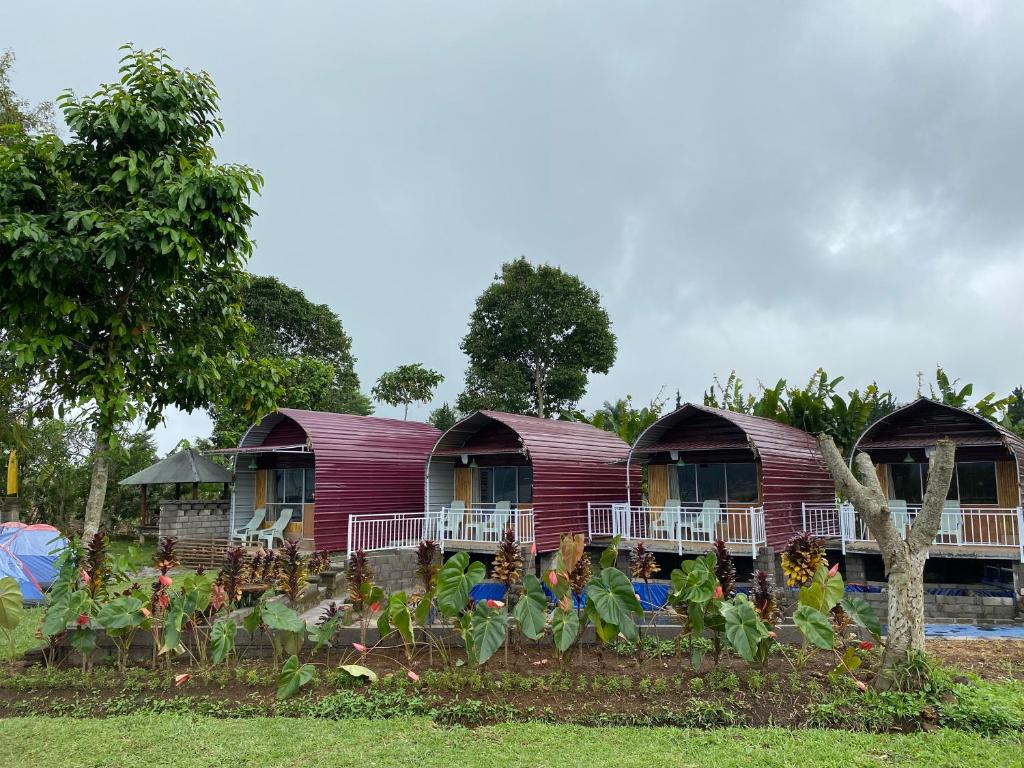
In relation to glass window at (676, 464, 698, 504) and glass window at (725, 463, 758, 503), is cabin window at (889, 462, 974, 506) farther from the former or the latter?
glass window at (676, 464, 698, 504)

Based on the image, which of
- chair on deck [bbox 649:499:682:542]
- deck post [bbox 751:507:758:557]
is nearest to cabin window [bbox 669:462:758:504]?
chair on deck [bbox 649:499:682:542]

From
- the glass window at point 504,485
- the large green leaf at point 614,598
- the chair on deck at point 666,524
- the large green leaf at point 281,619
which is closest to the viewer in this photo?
the large green leaf at point 614,598

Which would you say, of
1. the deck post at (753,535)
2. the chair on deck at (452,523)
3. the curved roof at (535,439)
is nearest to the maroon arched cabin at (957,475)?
the deck post at (753,535)

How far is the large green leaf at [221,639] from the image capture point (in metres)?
6.69

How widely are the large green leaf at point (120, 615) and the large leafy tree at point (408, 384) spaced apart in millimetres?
23388

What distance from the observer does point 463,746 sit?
512 cm

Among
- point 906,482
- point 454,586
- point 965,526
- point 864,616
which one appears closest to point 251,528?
point 454,586

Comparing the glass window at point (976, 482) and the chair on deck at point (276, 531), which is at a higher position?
the glass window at point (976, 482)

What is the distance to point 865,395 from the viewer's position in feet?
66.2

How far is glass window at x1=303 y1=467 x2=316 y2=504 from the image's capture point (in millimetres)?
18781

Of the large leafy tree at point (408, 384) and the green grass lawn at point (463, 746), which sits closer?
the green grass lawn at point (463, 746)

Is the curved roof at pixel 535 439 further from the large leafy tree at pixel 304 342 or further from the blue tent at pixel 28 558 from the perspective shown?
the large leafy tree at pixel 304 342

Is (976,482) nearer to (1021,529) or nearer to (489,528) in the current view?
(1021,529)

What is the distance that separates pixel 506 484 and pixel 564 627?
11.5 meters
